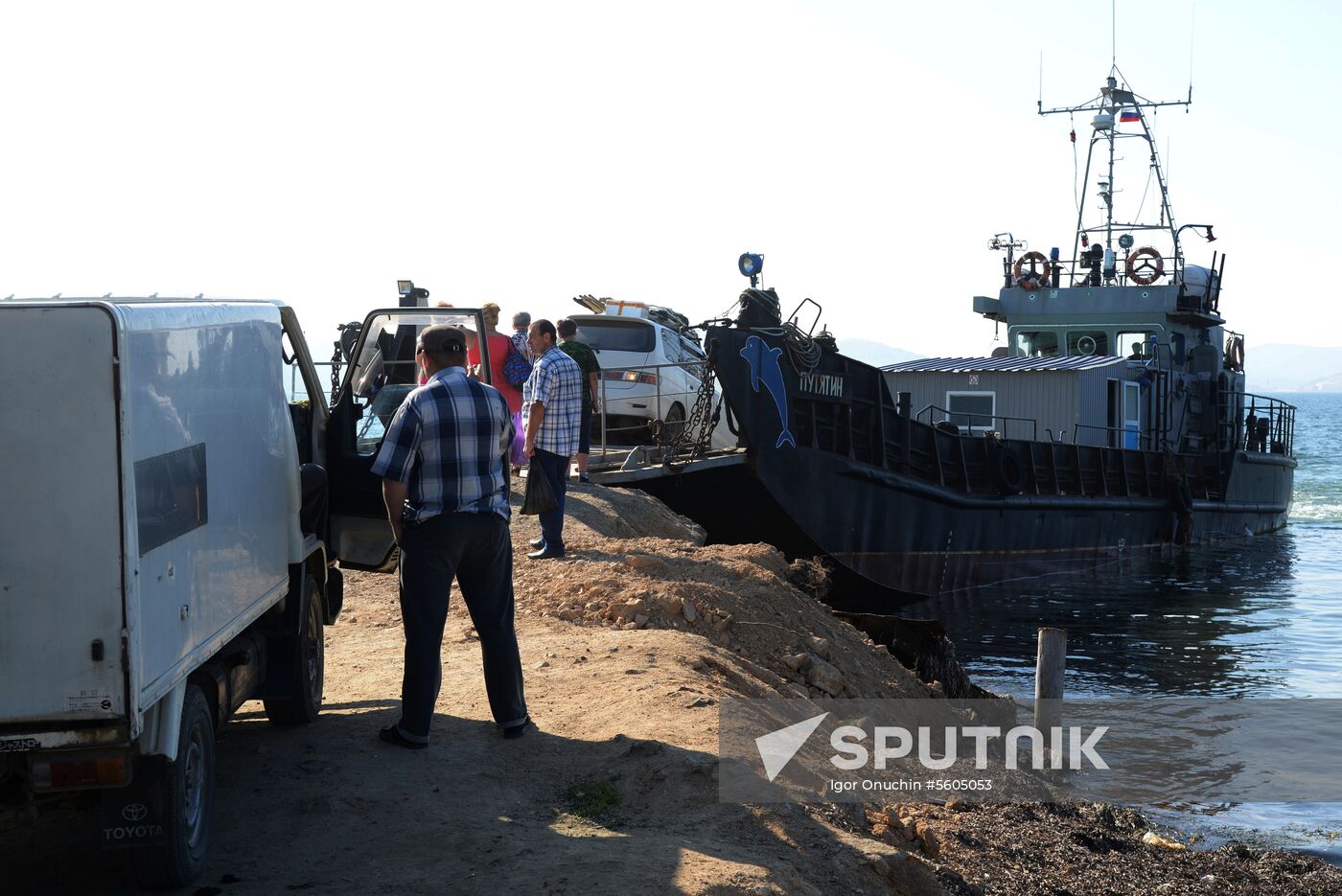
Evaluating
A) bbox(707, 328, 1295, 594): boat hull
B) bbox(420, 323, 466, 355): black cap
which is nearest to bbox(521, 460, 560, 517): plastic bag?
bbox(420, 323, 466, 355): black cap

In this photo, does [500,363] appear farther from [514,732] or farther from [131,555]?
[131,555]

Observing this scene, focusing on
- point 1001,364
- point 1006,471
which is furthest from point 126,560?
point 1001,364

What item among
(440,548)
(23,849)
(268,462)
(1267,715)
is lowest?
(1267,715)

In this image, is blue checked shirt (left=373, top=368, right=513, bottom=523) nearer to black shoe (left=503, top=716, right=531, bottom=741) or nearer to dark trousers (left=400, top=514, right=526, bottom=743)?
dark trousers (left=400, top=514, right=526, bottom=743)

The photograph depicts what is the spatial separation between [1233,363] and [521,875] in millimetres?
26226

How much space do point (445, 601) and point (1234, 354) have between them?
25.3 m

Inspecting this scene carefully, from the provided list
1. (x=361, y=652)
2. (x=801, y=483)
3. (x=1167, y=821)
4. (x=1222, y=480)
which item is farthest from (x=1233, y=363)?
(x=361, y=652)

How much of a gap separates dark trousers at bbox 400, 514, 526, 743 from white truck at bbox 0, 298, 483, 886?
64 centimetres

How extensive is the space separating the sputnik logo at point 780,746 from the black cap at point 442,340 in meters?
2.28

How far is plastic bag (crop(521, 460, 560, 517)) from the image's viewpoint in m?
9.09

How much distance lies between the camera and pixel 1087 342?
25.1 metres

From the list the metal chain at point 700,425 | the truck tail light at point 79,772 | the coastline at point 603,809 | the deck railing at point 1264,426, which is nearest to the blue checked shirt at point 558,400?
the coastline at point 603,809

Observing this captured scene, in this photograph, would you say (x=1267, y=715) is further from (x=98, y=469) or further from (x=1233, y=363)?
(x=1233, y=363)

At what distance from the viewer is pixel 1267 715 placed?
11609 millimetres
